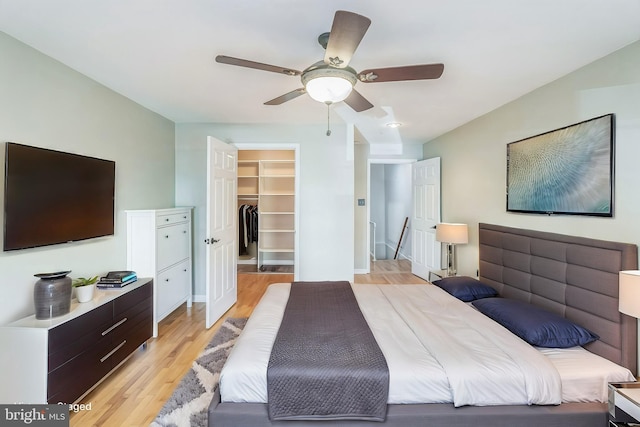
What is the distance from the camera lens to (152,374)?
7.68ft

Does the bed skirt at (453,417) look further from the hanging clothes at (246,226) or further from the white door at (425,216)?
the hanging clothes at (246,226)

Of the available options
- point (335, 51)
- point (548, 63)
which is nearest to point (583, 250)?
point (548, 63)

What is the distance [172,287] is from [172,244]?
0.49 metres

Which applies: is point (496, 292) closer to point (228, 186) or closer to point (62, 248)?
point (228, 186)

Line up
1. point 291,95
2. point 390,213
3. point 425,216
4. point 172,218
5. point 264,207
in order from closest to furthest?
point 291,95 < point 172,218 < point 425,216 < point 264,207 < point 390,213

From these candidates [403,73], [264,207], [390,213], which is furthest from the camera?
[390,213]

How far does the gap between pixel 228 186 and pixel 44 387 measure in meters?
2.42

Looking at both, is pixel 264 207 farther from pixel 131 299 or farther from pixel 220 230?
pixel 131 299

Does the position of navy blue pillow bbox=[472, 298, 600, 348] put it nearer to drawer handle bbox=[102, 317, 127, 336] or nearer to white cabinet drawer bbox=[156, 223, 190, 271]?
drawer handle bbox=[102, 317, 127, 336]

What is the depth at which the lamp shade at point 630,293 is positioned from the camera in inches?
61.1

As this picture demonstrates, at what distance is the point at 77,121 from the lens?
2398 millimetres

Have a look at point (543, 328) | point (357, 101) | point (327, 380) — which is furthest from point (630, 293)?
point (357, 101)

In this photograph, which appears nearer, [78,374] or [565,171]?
[78,374]

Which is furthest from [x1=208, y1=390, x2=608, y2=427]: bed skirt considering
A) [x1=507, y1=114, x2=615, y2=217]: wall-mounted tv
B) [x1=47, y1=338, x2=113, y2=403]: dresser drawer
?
[x1=507, y1=114, x2=615, y2=217]: wall-mounted tv
